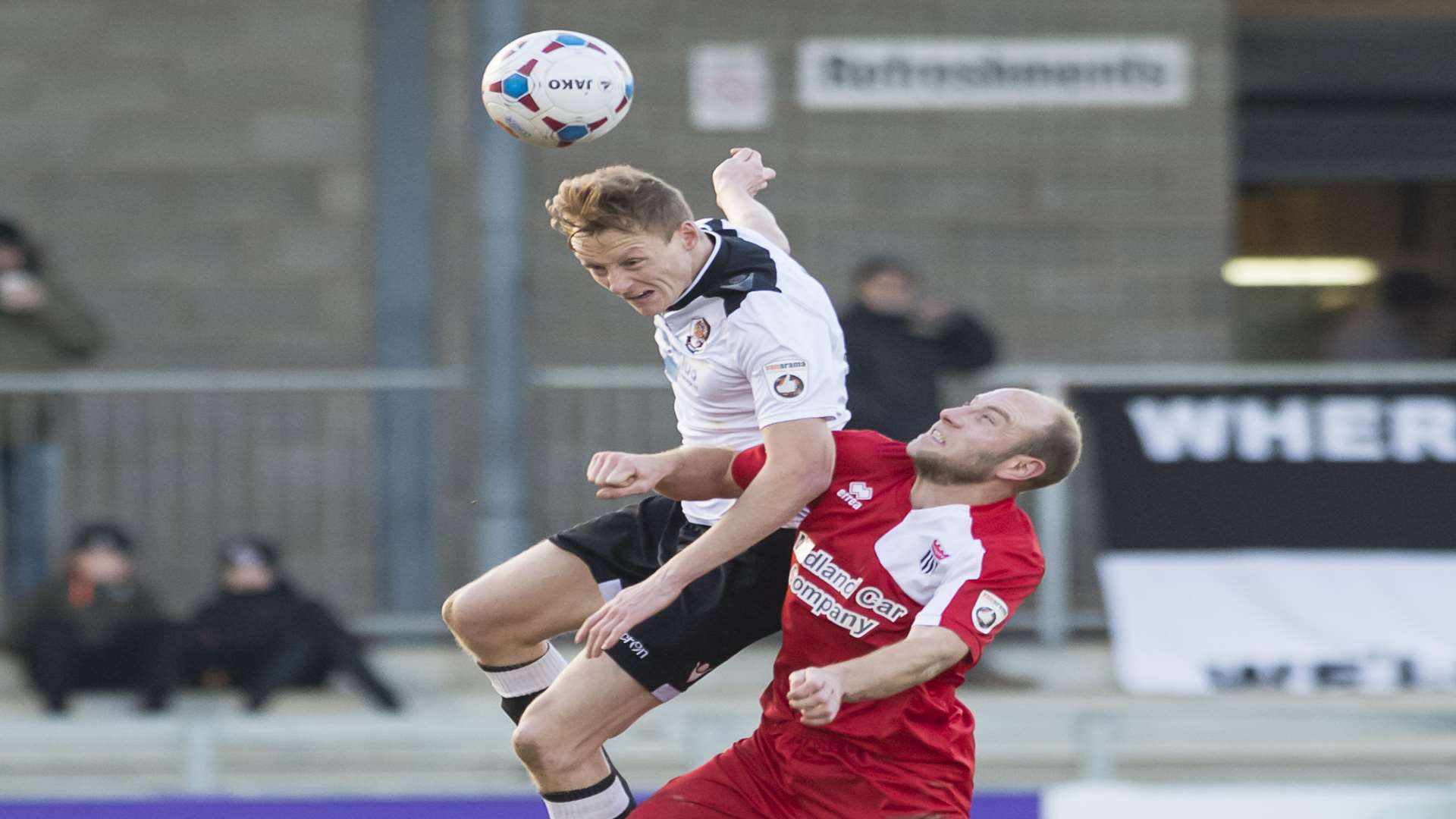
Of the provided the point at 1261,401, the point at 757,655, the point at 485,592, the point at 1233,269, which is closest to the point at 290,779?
the point at 757,655

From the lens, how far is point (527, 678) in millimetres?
5027

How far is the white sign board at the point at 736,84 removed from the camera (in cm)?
1087

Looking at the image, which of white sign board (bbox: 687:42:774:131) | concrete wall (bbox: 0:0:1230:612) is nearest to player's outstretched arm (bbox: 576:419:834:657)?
concrete wall (bbox: 0:0:1230:612)

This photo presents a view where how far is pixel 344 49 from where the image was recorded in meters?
10.7

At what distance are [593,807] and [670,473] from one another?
3.19 ft

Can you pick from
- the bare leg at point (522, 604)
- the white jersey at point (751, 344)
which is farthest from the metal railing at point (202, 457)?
the white jersey at point (751, 344)

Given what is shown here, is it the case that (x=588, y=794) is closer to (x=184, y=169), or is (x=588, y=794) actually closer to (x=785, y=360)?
(x=785, y=360)

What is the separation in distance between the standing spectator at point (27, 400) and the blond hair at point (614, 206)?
4.98 m

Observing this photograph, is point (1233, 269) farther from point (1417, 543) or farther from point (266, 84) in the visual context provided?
point (266, 84)

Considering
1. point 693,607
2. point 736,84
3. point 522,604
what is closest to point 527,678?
point 522,604

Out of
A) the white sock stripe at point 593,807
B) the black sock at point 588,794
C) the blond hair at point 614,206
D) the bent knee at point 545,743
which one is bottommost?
the white sock stripe at point 593,807

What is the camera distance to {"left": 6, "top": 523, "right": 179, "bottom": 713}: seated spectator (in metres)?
8.16

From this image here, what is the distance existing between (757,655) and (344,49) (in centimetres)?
401

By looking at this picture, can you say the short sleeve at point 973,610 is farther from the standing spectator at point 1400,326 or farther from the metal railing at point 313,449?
the standing spectator at point 1400,326
